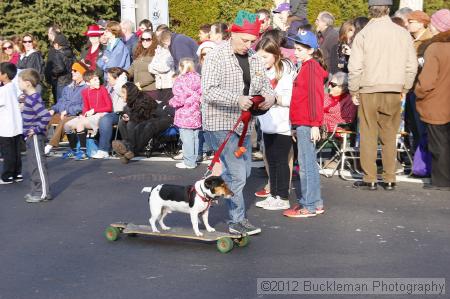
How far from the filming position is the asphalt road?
6.96 m

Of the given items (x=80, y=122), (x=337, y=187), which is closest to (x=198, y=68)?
(x=80, y=122)

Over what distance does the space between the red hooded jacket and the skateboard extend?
162 cm

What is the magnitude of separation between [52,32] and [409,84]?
9.44 meters

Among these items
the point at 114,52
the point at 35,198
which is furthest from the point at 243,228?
the point at 114,52

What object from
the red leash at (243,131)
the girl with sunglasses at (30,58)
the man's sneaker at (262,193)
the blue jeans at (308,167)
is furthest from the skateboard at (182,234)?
the girl with sunglasses at (30,58)

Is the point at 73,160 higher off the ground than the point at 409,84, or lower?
lower

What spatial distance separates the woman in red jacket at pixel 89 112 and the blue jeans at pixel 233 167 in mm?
6654

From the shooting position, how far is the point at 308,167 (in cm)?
919

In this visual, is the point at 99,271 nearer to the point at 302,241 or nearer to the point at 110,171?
the point at 302,241

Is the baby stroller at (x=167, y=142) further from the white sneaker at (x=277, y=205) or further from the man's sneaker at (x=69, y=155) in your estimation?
the white sneaker at (x=277, y=205)

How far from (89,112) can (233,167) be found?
703 cm

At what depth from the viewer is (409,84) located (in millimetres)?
10578

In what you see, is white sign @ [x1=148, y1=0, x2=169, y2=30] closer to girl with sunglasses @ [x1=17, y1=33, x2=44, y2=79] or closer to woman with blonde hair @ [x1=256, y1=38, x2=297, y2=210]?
girl with sunglasses @ [x1=17, y1=33, x2=44, y2=79]

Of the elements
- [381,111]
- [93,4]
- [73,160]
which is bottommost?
[73,160]
